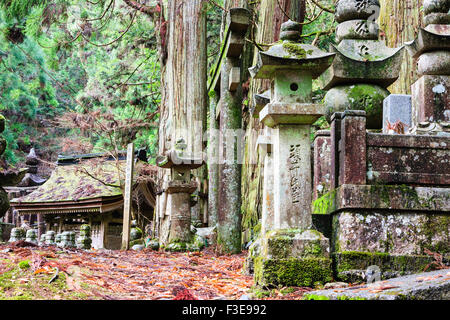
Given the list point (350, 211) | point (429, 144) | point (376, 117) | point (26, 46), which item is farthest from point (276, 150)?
point (26, 46)

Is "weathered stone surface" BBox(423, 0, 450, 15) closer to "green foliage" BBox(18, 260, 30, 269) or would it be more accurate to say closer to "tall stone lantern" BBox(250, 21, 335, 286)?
"tall stone lantern" BBox(250, 21, 335, 286)

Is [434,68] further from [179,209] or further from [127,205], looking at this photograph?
[127,205]

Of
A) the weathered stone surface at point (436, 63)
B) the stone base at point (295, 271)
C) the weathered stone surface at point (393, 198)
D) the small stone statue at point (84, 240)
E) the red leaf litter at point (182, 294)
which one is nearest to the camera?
the red leaf litter at point (182, 294)

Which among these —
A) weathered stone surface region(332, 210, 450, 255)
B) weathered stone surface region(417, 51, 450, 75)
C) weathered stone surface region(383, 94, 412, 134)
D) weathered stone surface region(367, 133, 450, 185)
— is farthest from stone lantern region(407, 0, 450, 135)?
weathered stone surface region(332, 210, 450, 255)

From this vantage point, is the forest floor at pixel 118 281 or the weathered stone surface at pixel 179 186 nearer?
the forest floor at pixel 118 281

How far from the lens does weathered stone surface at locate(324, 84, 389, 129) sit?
5.96m

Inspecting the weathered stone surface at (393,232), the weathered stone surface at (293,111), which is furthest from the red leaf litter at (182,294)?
the weathered stone surface at (293,111)

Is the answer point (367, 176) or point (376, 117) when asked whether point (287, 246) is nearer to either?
point (367, 176)

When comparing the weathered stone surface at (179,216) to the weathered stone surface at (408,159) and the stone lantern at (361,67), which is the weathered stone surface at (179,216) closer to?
the stone lantern at (361,67)

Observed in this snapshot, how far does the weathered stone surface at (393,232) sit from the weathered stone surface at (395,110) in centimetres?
136

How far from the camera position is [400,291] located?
3.35 m

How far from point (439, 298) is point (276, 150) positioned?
6.69ft

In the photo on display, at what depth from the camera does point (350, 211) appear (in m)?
4.70

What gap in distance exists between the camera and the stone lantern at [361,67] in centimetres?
597
